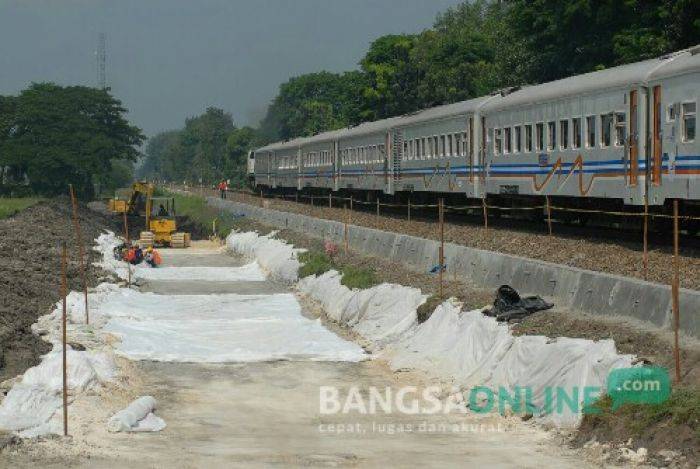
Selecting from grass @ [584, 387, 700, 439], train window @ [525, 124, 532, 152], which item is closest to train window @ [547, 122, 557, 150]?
train window @ [525, 124, 532, 152]

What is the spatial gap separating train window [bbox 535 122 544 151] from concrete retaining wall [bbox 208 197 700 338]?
3695mm

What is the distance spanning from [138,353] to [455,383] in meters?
7.11

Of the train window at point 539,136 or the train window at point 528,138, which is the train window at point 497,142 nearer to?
the train window at point 528,138

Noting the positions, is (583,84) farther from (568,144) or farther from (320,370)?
(320,370)

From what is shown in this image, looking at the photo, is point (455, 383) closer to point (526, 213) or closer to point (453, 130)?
point (526, 213)

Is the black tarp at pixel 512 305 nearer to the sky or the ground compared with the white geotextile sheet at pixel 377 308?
nearer to the sky

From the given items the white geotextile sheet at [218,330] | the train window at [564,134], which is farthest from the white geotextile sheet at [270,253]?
the train window at [564,134]

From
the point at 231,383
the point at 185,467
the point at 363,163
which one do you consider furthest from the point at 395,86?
the point at 185,467

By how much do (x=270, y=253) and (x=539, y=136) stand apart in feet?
59.4

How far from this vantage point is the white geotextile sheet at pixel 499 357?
15.6m

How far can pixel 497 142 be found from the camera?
118 feet

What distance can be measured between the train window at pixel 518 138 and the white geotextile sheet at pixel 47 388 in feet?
51.3

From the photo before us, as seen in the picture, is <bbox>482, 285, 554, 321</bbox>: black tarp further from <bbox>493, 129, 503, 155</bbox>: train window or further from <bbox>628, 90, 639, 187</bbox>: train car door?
<bbox>493, 129, 503, 155</bbox>: train window

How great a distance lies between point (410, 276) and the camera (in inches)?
1171
